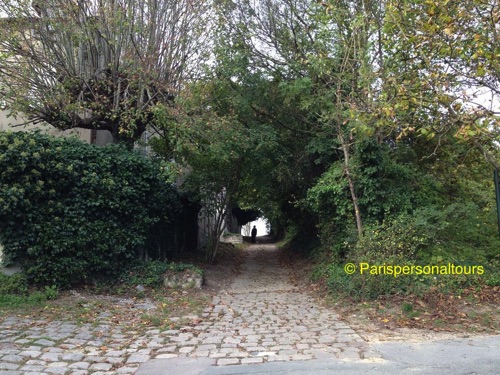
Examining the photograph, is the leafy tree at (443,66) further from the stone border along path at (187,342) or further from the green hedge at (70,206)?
the green hedge at (70,206)

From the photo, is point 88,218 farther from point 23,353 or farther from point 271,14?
point 271,14

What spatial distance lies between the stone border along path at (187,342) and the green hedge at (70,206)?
188cm

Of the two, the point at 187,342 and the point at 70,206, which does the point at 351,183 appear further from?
the point at 70,206

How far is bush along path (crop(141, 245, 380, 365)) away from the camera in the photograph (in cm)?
532

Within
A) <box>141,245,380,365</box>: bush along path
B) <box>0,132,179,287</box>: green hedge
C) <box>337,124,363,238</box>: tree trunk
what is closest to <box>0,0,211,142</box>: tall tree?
<box>0,132,179,287</box>: green hedge

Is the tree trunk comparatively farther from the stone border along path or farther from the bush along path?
the stone border along path

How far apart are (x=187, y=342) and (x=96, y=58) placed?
757 centimetres

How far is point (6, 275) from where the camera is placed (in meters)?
8.03

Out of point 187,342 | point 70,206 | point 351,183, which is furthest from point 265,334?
point 70,206

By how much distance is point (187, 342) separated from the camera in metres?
5.90

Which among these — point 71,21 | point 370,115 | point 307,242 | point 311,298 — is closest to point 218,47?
point 71,21

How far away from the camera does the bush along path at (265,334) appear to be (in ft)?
17.5

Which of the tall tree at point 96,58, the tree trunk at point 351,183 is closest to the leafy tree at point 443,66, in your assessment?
the tree trunk at point 351,183

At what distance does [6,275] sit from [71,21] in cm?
564
